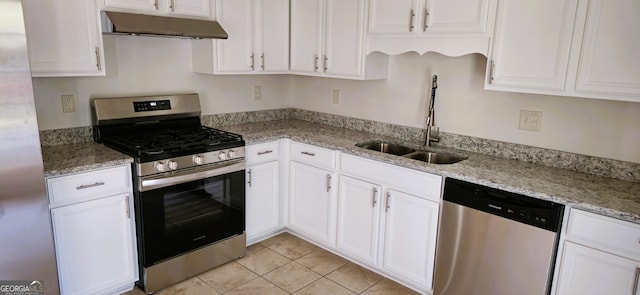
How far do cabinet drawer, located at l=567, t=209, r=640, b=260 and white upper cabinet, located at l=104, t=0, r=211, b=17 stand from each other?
8.27 ft

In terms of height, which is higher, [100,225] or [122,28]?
[122,28]

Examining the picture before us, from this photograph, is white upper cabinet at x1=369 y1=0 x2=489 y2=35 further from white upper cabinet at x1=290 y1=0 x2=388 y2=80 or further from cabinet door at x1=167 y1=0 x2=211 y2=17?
cabinet door at x1=167 y1=0 x2=211 y2=17

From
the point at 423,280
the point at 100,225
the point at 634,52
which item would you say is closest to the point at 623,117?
the point at 634,52

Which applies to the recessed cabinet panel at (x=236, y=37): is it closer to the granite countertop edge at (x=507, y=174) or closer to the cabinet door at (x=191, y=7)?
the cabinet door at (x=191, y=7)

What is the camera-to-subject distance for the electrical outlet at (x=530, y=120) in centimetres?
256

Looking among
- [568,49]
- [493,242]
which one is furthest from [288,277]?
[568,49]

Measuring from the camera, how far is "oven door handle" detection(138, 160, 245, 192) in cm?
245

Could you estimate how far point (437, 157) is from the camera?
2.88 meters

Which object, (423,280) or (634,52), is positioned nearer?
(634,52)

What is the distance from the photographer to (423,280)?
2.61 meters

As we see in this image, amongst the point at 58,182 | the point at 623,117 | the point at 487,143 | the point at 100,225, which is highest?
the point at 623,117

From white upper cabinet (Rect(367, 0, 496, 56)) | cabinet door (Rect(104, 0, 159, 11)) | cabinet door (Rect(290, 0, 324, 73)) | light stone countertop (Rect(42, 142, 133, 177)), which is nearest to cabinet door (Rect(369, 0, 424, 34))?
white upper cabinet (Rect(367, 0, 496, 56))

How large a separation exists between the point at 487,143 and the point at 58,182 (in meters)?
2.52

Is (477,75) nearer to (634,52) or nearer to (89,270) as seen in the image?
(634,52)
